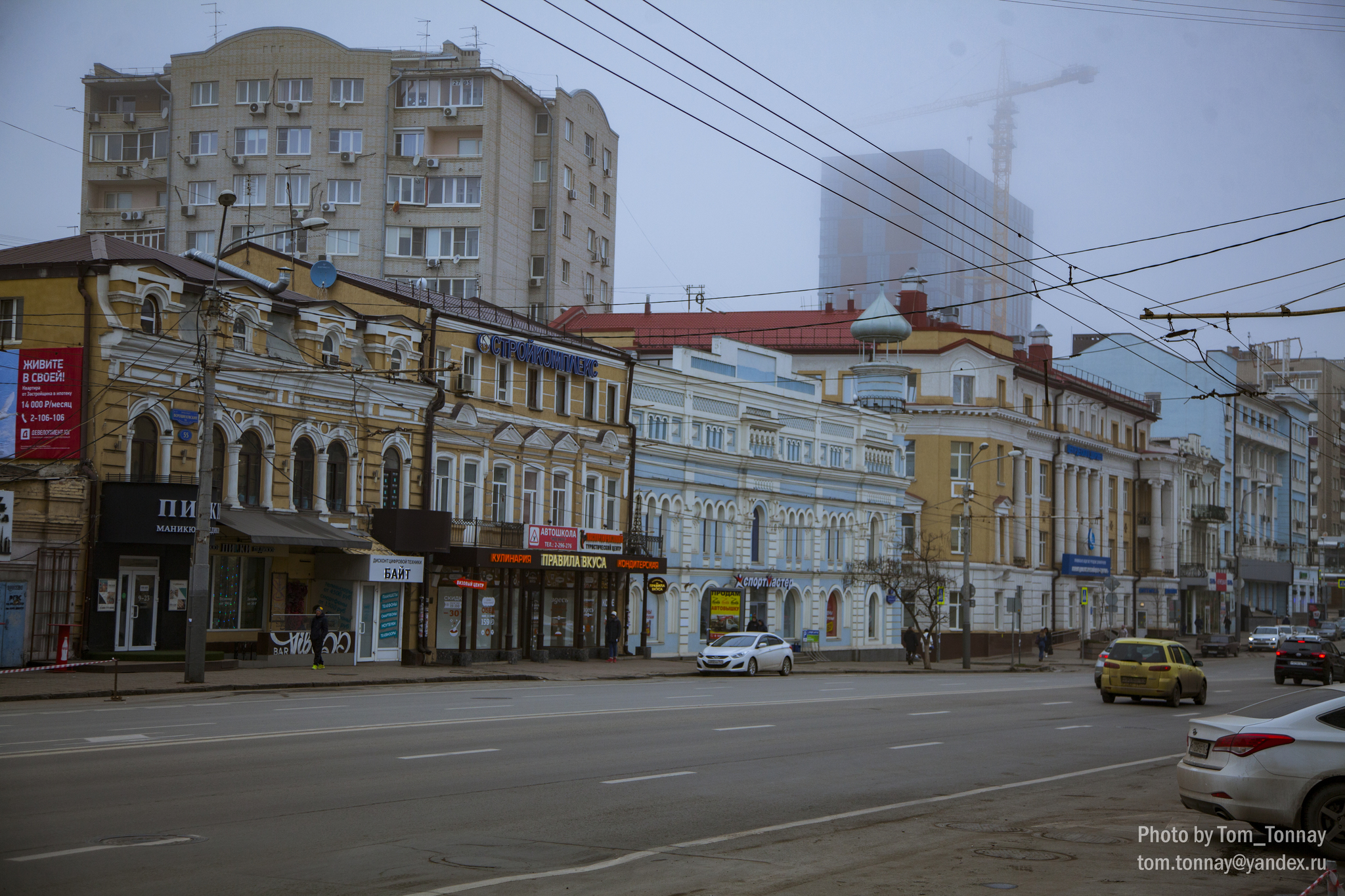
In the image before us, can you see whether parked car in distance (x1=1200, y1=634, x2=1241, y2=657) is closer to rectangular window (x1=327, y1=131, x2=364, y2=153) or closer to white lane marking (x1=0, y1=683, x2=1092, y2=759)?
white lane marking (x1=0, y1=683, x2=1092, y2=759)

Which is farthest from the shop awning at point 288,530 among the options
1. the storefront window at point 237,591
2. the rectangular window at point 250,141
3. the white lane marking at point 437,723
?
the rectangular window at point 250,141

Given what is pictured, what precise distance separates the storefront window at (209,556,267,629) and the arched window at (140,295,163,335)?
5853mm

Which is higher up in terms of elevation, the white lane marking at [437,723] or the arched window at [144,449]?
the arched window at [144,449]

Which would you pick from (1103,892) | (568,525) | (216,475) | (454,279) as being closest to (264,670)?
(216,475)

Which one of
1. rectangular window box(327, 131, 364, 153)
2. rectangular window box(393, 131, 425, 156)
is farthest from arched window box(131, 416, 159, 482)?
rectangular window box(327, 131, 364, 153)

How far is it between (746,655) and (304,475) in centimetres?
1436

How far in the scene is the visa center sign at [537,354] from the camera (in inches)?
1670

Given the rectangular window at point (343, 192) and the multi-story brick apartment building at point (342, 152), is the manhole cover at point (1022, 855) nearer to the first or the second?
the multi-story brick apartment building at point (342, 152)

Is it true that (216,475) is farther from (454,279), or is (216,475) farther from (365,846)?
(454,279)

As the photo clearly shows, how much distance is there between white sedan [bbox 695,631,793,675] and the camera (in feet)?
137

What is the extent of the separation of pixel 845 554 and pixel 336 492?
28438 mm

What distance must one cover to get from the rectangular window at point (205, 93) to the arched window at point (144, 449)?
4483 centimetres

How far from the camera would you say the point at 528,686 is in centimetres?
3284

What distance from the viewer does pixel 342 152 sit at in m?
71.9
